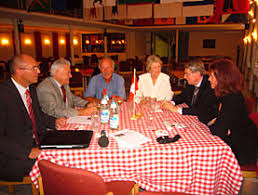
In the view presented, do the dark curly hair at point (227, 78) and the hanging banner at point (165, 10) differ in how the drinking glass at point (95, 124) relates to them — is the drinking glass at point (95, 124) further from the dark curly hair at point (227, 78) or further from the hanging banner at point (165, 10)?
the hanging banner at point (165, 10)

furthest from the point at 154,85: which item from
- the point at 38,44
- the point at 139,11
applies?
the point at 38,44

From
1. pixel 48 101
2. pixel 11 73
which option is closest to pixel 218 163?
pixel 48 101

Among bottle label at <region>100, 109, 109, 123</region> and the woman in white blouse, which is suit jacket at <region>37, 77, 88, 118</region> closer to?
bottle label at <region>100, 109, 109, 123</region>

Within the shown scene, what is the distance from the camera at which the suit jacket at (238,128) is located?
2.07m

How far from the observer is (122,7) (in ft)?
23.0

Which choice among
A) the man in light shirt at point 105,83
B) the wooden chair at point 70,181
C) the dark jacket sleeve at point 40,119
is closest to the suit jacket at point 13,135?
the dark jacket sleeve at point 40,119

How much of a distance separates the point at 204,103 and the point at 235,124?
2.20 feet

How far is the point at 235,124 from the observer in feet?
6.90

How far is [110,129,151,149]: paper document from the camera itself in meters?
1.84

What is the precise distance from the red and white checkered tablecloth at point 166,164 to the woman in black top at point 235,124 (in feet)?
0.77

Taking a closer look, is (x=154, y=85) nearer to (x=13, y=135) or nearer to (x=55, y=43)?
(x=13, y=135)

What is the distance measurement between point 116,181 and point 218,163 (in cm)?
93

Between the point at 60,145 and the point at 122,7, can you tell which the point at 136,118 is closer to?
the point at 60,145

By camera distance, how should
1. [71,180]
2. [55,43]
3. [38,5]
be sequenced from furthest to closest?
[55,43] < [38,5] < [71,180]
